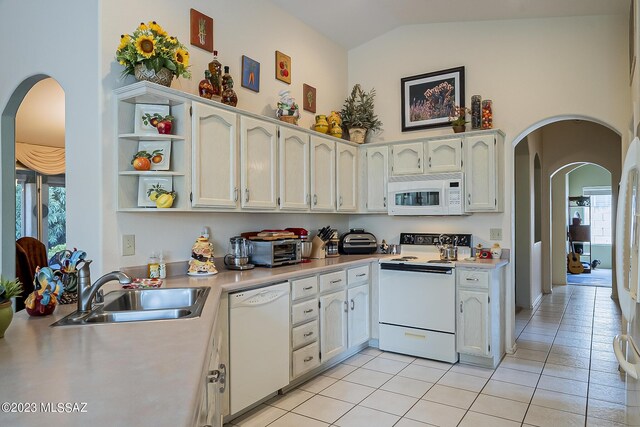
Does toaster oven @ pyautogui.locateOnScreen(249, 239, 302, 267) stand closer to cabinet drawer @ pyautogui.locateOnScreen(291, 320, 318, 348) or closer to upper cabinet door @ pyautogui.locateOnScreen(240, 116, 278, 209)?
upper cabinet door @ pyautogui.locateOnScreen(240, 116, 278, 209)

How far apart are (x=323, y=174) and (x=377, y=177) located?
758 mm

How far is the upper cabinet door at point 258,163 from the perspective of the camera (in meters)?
3.03

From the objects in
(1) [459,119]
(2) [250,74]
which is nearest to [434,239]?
(1) [459,119]

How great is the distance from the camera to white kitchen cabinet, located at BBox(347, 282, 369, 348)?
12.2 feet

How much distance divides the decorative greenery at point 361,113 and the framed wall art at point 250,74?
1279 mm

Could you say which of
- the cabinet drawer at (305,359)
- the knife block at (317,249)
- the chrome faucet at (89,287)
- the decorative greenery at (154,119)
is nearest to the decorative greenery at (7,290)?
the chrome faucet at (89,287)

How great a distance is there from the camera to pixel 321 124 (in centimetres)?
419

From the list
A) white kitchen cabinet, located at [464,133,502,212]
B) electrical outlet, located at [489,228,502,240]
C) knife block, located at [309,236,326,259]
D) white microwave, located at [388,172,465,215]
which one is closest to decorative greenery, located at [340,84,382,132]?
white microwave, located at [388,172,465,215]

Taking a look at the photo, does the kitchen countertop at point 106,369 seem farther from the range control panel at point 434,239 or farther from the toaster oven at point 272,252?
the range control panel at point 434,239

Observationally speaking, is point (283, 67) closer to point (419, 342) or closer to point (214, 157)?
point (214, 157)

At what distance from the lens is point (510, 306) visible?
4016 millimetres

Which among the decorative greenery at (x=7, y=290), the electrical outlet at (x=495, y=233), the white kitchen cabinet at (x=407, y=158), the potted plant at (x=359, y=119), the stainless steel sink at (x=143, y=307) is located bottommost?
the stainless steel sink at (x=143, y=307)

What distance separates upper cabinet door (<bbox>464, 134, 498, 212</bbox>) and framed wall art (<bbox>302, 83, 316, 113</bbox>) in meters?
1.61

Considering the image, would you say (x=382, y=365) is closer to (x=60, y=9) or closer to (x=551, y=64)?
(x=551, y=64)
